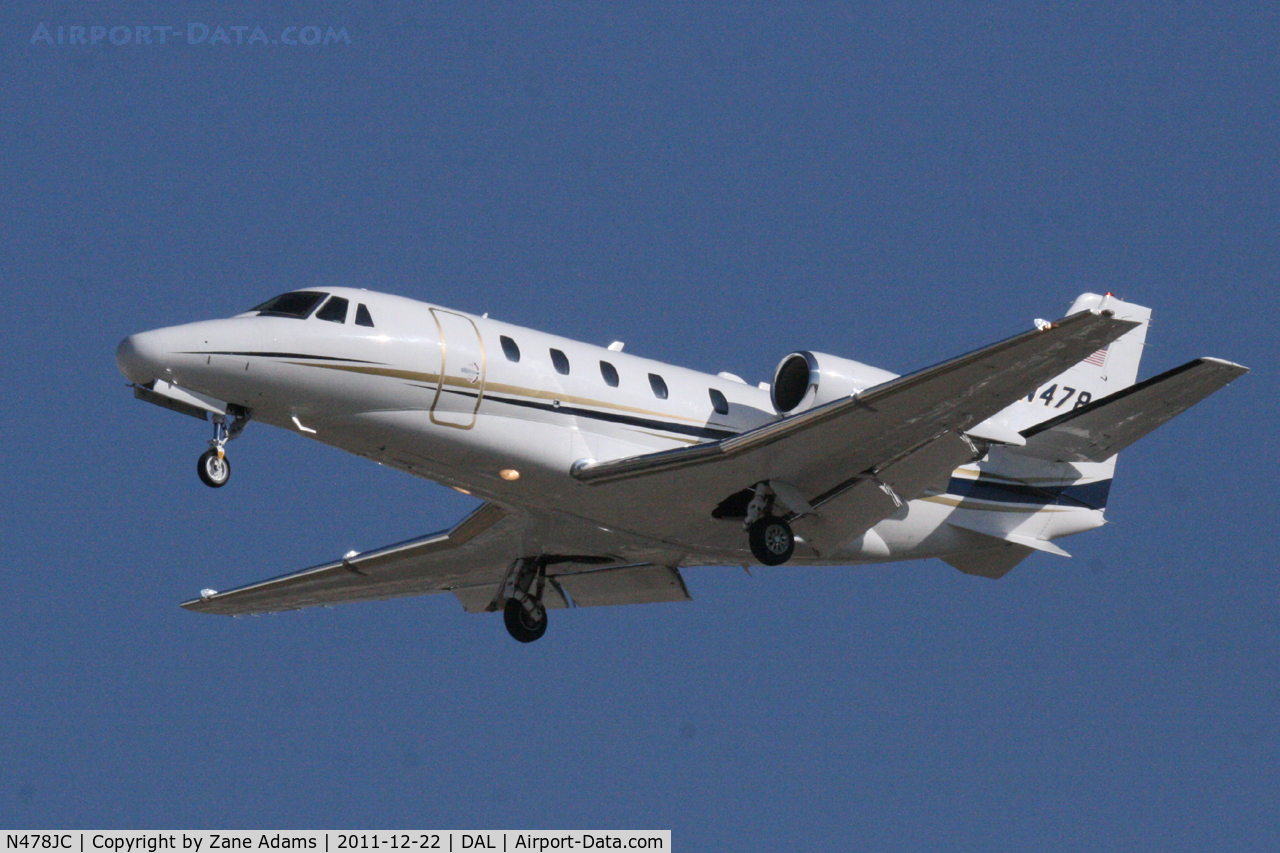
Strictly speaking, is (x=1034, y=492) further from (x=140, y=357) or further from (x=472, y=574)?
(x=140, y=357)

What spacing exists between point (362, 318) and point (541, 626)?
5.45 m

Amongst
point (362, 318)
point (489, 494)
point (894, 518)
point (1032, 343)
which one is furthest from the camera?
point (894, 518)

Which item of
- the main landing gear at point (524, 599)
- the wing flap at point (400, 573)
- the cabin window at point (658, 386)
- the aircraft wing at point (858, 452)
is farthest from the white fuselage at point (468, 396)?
the main landing gear at point (524, 599)

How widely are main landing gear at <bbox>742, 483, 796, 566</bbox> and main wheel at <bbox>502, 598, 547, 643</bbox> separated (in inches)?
142

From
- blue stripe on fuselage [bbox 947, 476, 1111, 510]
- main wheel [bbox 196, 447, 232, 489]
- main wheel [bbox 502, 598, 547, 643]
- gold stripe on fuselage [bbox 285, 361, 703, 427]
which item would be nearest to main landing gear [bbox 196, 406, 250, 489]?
main wheel [bbox 196, 447, 232, 489]

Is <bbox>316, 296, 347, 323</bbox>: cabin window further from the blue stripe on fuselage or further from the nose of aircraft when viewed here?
the blue stripe on fuselage

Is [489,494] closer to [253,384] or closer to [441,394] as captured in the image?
[441,394]

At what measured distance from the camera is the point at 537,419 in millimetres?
17375

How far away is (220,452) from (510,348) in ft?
10.3

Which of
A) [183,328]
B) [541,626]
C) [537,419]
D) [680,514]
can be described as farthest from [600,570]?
[183,328]

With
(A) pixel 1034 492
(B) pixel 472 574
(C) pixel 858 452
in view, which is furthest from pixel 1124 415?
(B) pixel 472 574

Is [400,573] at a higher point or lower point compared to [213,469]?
higher

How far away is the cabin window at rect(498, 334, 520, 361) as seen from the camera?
17.4 m

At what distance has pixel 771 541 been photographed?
18031 mm
